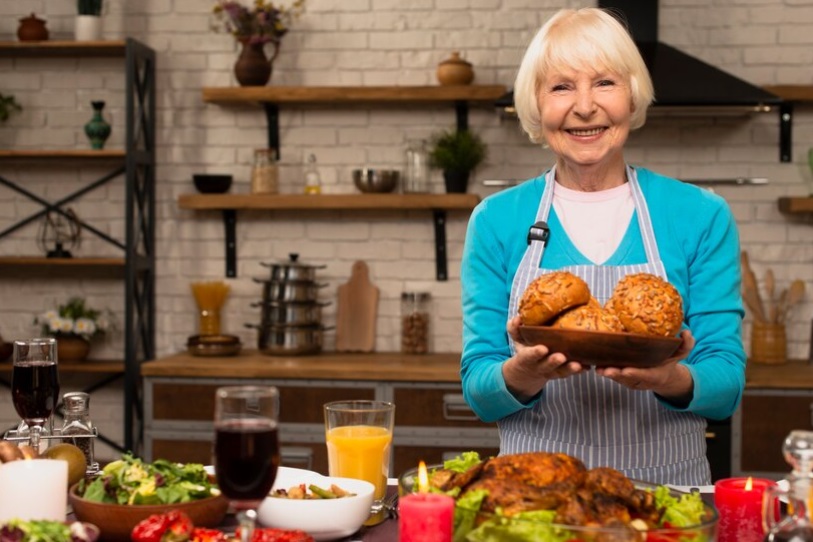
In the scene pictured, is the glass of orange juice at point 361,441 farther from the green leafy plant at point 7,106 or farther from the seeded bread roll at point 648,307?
the green leafy plant at point 7,106

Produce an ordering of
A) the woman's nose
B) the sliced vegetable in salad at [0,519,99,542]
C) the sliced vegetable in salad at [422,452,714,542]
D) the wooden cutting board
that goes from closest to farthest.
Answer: the sliced vegetable in salad at [422,452,714,542] < the sliced vegetable in salad at [0,519,99,542] < the woman's nose < the wooden cutting board

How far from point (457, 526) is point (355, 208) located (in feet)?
11.2

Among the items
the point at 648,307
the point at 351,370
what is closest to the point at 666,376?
the point at 648,307

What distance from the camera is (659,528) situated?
1.36 metres

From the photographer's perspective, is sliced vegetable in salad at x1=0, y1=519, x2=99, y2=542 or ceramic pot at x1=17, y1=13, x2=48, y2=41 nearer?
sliced vegetable in salad at x1=0, y1=519, x2=99, y2=542

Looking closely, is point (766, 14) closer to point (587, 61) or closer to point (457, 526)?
point (587, 61)

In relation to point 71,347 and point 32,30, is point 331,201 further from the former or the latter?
point 32,30

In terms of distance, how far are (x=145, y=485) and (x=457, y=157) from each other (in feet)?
9.98

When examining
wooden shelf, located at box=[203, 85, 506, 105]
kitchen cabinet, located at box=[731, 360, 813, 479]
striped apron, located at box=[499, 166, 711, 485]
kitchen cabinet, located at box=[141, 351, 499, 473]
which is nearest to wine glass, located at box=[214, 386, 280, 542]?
striped apron, located at box=[499, 166, 711, 485]

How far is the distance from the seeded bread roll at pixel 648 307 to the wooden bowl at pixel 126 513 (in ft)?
2.17

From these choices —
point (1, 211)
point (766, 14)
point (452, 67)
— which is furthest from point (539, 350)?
point (1, 211)

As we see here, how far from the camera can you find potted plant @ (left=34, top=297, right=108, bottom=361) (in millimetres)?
4629

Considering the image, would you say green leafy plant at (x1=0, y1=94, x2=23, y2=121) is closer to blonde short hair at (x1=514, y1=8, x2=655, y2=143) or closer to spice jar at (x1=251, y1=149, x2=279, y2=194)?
spice jar at (x1=251, y1=149, x2=279, y2=194)

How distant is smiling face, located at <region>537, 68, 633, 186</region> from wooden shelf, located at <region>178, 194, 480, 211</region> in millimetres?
2287
